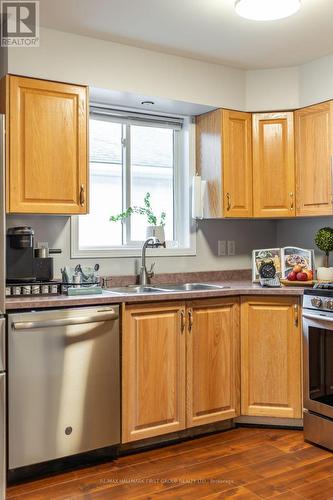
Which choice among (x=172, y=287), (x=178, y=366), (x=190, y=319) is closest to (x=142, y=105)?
(x=172, y=287)

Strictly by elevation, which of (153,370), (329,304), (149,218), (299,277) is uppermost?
(149,218)

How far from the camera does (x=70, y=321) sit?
8.45 feet

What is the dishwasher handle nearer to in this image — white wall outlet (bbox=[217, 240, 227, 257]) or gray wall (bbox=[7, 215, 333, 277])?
gray wall (bbox=[7, 215, 333, 277])

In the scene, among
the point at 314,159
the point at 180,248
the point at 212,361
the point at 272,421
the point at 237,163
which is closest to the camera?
the point at 212,361

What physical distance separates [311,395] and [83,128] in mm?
2097

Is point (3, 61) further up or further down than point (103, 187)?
further up

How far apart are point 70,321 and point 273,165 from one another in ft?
6.26

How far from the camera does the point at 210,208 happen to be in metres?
3.64

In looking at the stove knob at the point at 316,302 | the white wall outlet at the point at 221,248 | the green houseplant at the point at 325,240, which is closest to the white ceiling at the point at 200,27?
the green houseplant at the point at 325,240

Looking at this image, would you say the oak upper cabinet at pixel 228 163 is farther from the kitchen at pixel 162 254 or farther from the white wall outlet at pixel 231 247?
the white wall outlet at pixel 231 247

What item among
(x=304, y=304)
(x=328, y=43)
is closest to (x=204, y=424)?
(x=304, y=304)

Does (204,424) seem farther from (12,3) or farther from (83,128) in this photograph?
(12,3)

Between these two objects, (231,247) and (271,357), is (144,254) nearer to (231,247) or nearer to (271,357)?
(231,247)

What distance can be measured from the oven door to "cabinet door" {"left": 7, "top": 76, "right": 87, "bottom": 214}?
1.52m
